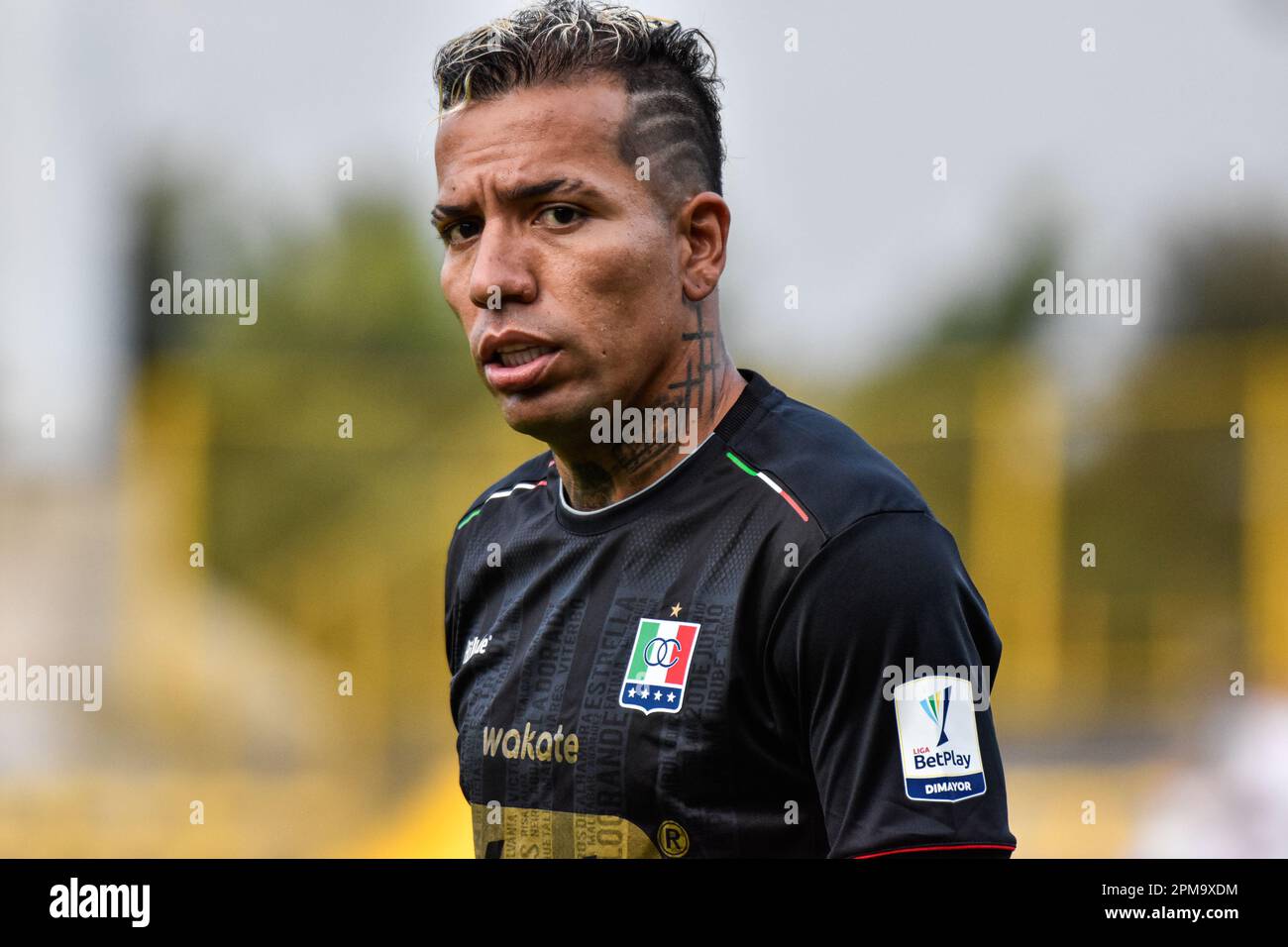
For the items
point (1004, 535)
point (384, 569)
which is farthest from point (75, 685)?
point (1004, 535)

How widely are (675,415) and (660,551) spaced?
0.30 meters

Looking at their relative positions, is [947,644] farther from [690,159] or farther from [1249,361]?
[1249,361]

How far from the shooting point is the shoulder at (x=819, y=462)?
7.68ft

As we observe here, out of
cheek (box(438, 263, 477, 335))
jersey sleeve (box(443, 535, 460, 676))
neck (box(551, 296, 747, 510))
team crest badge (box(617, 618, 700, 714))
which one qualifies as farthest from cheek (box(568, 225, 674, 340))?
jersey sleeve (box(443, 535, 460, 676))

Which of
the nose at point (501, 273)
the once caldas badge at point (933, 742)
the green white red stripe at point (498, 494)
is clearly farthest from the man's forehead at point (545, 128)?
the once caldas badge at point (933, 742)

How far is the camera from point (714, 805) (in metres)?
2.29

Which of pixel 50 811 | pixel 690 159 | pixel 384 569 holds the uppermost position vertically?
pixel 690 159

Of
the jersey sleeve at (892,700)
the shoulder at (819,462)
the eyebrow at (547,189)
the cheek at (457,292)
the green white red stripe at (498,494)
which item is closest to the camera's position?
the jersey sleeve at (892,700)

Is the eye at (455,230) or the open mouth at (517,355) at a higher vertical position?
the eye at (455,230)

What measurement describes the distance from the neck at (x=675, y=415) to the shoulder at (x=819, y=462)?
2.8 inches

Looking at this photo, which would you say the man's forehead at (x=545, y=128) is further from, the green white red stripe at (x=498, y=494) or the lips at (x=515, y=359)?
the green white red stripe at (x=498, y=494)

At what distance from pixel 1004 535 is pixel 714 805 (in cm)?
883

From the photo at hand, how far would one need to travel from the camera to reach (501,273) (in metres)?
2.57

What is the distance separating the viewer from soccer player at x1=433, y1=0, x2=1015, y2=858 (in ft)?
7.22
